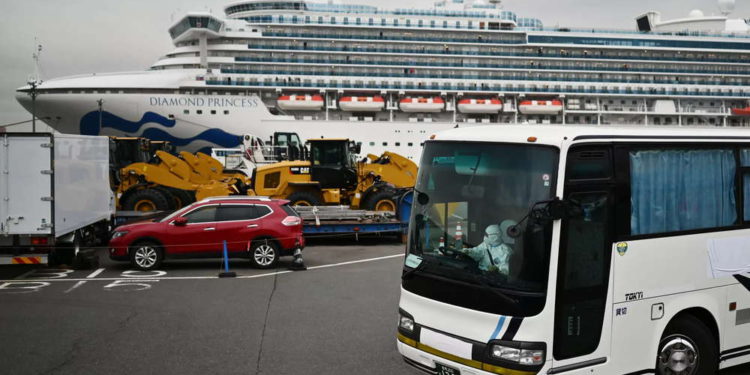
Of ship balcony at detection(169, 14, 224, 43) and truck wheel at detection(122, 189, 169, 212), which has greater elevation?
ship balcony at detection(169, 14, 224, 43)

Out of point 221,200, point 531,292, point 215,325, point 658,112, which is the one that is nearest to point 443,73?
point 658,112

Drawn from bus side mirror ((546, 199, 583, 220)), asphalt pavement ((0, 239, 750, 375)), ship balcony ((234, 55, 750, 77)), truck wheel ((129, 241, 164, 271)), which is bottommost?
asphalt pavement ((0, 239, 750, 375))

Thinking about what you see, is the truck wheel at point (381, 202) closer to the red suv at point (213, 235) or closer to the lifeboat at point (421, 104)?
the red suv at point (213, 235)

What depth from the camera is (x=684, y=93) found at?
4209cm

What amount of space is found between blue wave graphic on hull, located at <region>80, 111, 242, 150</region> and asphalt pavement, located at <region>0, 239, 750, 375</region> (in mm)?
24833

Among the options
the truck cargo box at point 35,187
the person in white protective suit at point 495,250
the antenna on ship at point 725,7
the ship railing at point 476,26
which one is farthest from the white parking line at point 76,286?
the antenna on ship at point 725,7

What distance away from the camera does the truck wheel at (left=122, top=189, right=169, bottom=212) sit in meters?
17.4

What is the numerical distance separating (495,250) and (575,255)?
58 cm

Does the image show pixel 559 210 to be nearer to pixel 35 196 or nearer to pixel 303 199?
pixel 35 196

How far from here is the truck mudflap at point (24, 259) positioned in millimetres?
10078

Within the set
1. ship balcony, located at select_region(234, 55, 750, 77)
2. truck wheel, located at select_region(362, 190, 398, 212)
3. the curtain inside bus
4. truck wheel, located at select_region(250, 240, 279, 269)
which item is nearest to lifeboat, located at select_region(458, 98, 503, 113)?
ship balcony, located at select_region(234, 55, 750, 77)

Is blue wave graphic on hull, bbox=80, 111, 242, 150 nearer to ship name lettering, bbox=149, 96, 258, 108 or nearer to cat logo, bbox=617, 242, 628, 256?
ship name lettering, bbox=149, 96, 258, 108

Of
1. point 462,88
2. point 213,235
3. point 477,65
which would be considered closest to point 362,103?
point 462,88

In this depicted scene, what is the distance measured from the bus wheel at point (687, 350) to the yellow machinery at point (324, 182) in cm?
1226
